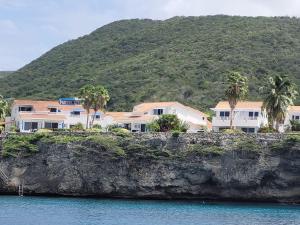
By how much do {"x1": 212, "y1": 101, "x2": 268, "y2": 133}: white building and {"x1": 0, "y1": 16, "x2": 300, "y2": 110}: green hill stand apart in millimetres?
30919

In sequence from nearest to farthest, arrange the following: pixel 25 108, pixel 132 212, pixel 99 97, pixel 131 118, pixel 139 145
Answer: pixel 132 212 → pixel 139 145 → pixel 99 97 → pixel 131 118 → pixel 25 108

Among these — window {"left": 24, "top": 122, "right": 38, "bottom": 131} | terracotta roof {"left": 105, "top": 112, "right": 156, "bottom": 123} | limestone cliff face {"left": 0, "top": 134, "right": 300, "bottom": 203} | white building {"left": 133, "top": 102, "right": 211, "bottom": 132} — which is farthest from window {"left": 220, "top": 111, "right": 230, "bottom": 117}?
window {"left": 24, "top": 122, "right": 38, "bottom": 131}

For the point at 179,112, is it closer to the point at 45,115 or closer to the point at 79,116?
the point at 79,116

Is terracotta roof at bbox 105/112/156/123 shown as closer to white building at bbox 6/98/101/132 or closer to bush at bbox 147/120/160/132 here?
white building at bbox 6/98/101/132

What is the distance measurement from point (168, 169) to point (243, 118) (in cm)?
2118

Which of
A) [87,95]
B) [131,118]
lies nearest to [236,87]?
[87,95]

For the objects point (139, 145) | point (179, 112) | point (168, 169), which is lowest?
point (168, 169)

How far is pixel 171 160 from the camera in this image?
8569cm

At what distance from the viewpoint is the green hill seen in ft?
472

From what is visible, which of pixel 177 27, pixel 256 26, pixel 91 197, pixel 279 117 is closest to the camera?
pixel 91 197

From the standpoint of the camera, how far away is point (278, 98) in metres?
92.8

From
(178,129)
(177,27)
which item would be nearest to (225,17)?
(177,27)

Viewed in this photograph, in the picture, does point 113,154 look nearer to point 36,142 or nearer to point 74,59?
point 36,142

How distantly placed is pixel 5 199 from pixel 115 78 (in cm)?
7553
